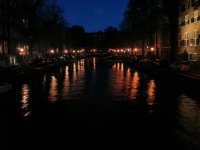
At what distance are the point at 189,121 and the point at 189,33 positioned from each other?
152ft

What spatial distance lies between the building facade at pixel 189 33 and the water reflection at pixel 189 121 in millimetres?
34390

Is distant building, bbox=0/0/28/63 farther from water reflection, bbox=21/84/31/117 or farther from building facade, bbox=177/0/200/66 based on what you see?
water reflection, bbox=21/84/31/117

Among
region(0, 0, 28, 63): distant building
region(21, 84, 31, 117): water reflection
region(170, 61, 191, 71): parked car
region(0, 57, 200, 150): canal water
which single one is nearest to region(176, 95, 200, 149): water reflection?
region(0, 57, 200, 150): canal water

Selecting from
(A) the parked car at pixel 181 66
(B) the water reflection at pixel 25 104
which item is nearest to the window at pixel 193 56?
(A) the parked car at pixel 181 66

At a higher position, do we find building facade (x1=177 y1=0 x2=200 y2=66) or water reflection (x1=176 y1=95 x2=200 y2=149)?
building facade (x1=177 y1=0 x2=200 y2=66)

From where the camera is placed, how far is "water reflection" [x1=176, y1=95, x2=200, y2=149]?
11875mm

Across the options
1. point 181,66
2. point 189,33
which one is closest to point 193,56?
point 189,33

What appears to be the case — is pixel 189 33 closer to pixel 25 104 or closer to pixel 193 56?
pixel 193 56

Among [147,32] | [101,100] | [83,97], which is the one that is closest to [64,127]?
[101,100]

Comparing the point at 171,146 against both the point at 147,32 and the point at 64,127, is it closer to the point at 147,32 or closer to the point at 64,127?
the point at 64,127

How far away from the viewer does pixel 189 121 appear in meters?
14.9

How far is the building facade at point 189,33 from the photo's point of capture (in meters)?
54.7

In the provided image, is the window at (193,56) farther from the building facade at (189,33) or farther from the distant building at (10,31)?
the distant building at (10,31)

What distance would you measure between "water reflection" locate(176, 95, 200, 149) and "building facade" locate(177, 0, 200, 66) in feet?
113
